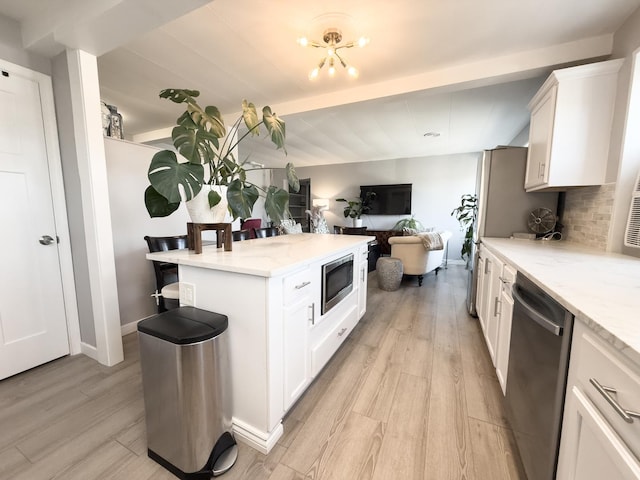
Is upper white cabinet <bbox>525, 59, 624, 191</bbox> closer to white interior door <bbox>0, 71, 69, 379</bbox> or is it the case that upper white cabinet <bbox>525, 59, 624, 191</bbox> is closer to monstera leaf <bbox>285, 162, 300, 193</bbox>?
monstera leaf <bbox>285, 162, 300, 193</bbox>

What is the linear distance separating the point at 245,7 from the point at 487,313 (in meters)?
2.73

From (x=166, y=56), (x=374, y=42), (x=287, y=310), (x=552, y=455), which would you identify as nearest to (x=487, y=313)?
(x=552, y=455)

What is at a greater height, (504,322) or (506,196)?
(506,196)

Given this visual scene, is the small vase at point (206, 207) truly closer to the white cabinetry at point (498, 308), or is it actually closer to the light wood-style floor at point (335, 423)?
the light wood-style floor at point (335, 423)

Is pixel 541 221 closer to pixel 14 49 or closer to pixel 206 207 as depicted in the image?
pixel 206 207

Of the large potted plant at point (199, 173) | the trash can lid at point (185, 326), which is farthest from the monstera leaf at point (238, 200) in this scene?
the trash can lid at point (185, 326)

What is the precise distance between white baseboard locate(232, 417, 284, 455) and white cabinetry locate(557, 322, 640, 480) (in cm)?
108

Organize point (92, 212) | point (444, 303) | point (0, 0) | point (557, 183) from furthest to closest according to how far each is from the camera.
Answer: point (444, 303) < point (557, 183) < point (92, 212) < point (0, 0)

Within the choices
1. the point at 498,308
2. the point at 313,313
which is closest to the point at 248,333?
the point at 313,313

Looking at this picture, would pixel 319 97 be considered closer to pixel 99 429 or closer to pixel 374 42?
pixel 374 42

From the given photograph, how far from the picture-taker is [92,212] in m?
1.75

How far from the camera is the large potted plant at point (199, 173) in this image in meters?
1.16

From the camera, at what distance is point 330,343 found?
5.89 feet

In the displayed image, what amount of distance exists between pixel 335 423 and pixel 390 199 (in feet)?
17.9
